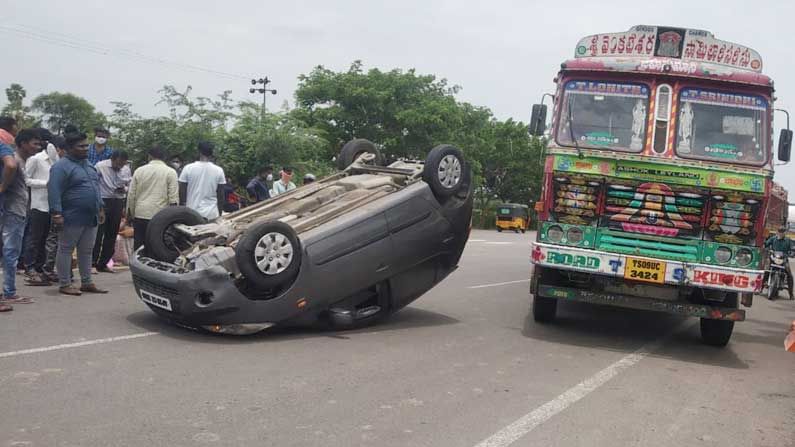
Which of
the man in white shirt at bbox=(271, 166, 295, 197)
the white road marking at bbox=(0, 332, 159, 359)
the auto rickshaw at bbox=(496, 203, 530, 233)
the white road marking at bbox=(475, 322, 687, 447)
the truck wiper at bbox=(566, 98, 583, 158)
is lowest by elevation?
the auto rickshaw at bbox=(496, 203, 530, 233)

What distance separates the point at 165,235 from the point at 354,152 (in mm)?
3078

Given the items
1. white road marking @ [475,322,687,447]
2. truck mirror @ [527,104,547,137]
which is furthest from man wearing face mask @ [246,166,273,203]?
white road marking @ [475,322,687,447]

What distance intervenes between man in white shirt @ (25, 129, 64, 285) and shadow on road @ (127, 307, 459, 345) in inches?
91.4

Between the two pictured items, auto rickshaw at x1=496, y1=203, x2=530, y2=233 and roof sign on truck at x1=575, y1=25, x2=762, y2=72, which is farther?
auto rickshaw at x1=496, y1=203, x2=530, y2=233

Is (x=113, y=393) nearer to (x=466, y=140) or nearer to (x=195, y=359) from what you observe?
(x=195, y=359)

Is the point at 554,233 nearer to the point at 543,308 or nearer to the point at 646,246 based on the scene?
the point at 646,246

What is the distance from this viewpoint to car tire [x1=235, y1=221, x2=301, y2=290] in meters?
6.74

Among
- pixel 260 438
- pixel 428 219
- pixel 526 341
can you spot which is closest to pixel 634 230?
pixel 526 341

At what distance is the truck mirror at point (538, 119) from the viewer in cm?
898

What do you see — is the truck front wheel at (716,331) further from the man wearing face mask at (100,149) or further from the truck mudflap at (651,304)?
the man wearing face mask at (100,149)

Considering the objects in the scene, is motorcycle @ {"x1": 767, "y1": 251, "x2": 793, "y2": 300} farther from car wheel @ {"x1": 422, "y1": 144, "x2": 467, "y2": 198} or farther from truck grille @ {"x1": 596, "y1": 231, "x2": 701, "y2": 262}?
car wheel @ {"x1": 422, "y1": 144, "x2": 467, "y2": 198}

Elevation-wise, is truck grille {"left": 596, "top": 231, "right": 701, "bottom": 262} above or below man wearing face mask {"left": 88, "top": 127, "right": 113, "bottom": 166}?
below

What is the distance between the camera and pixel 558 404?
563 cm

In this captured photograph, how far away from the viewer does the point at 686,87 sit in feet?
27.7
